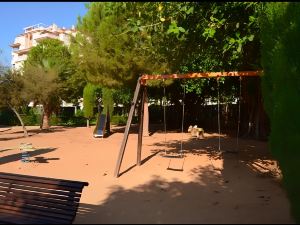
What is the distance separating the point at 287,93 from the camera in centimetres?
591

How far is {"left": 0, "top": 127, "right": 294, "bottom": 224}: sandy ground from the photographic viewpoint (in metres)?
6.62

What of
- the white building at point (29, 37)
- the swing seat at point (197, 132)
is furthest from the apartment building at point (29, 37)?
the swing seat at point (197, 132)

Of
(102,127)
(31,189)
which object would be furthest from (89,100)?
(31,189)

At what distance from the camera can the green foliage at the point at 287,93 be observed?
5.71m

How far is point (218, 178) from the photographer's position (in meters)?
10.0

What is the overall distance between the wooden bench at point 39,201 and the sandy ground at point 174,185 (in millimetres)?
607

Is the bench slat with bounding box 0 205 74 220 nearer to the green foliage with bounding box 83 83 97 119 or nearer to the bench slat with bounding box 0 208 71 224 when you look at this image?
the bench slat with bounding box 0 208 71 224

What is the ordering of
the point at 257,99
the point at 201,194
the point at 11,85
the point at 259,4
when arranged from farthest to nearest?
the point at 11,85 → the point at 257,99 → the point at 201,194 → the point at 259,4

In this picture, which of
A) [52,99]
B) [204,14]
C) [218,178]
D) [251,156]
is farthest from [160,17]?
[52,99]

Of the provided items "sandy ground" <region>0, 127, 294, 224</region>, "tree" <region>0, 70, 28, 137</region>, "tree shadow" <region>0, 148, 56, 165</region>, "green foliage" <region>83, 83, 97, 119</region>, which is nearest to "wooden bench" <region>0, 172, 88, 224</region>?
"sandy ground" <region>0, 127, 294, 224</region>

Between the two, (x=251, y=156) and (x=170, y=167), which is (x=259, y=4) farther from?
(x=251, y=156)

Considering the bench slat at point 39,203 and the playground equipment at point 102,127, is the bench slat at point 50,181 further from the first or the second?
the playground equipment at point 102,127

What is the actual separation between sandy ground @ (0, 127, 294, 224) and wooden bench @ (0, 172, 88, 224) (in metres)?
0.61

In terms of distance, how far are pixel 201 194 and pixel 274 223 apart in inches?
92.3
